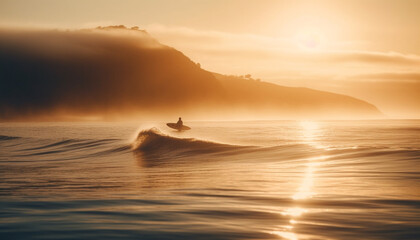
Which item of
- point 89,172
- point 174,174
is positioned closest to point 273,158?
point 174,174

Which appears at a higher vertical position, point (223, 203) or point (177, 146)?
point (223, 203)

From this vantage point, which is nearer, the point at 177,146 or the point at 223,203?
the point at 223,203

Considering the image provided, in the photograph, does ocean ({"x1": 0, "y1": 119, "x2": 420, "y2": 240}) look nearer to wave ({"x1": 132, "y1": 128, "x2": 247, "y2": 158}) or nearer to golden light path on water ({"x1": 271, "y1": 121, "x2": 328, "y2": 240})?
golden light path on water ({"x1": 271, "y1": 121, "x2": 328, "y2": 240})

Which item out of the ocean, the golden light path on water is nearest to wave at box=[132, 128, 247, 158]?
the ocean

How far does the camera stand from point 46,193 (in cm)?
1157

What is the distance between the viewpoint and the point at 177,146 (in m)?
31.0

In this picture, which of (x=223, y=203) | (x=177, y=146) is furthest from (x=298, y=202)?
(x=177, y=146)

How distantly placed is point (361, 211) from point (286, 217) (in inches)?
58.7

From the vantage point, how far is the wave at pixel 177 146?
91.6ft

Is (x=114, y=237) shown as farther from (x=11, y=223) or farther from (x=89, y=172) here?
(x=89, y=172)

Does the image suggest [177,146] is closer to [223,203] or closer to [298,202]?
[223,203]

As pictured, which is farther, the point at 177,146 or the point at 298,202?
the point at 177,146

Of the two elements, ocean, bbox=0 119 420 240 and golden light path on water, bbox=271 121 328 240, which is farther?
ocean, bbox=0 119 420 240

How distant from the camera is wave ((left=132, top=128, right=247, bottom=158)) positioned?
91.6 feet
